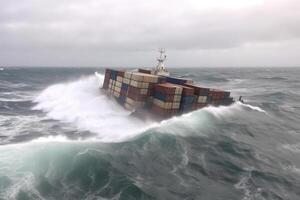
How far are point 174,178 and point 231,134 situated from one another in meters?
15.6

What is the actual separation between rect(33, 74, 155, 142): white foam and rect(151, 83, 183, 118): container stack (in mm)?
2984

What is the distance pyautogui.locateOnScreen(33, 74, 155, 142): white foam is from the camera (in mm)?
33531

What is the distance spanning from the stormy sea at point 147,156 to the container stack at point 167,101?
1.58 m

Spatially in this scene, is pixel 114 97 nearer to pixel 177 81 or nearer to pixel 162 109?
pixel 177 81

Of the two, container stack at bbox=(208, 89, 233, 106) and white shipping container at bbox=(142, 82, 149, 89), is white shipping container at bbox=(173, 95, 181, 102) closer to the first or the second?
white shipping container at bbox=(142, 82, 149, 89)

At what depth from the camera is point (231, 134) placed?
34.4 meters

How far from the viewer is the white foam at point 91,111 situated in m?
33.5

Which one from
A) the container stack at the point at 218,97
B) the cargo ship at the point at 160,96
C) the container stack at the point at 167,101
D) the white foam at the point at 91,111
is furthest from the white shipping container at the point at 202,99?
the white foam at the point at 91,111

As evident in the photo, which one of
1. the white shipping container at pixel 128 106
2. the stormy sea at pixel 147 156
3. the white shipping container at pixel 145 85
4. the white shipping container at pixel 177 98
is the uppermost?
the white shipping container at pixel 145 85

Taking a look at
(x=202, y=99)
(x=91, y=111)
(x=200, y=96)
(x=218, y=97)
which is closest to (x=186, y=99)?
(x=200, y=96)

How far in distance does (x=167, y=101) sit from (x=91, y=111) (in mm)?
15343

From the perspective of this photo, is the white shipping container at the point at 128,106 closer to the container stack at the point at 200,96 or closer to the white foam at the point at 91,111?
the white foam at the point at 91,111

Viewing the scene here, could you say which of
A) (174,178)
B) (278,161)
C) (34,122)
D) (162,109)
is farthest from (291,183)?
(34,122)

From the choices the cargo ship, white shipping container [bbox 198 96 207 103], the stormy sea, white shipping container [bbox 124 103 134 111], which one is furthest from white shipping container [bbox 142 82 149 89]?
white shipping container [bbox 198 96 207 103]
